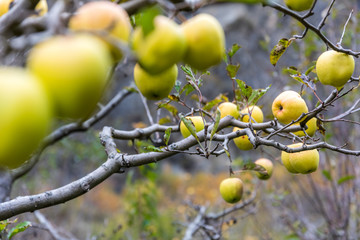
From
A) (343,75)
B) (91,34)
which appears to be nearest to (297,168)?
(343,75)

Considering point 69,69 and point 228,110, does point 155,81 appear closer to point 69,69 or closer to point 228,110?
point 69,69

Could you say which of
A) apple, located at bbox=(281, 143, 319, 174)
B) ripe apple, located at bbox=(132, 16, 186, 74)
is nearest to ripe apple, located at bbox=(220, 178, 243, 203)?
apple, located at bbox=(281, 143, 319, 174)

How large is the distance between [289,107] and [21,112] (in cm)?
67

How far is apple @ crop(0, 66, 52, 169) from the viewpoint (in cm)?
26

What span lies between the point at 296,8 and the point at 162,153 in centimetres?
40

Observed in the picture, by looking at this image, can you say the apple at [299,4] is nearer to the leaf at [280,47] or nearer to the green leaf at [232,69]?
the leaf at [280,47]

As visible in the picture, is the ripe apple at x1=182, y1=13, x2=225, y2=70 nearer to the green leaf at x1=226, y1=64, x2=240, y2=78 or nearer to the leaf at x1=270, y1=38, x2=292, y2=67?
the leaf at x1=270, y1=38, x2=292, y2=67

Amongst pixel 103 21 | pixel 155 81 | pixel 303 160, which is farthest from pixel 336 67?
pixel 103 21

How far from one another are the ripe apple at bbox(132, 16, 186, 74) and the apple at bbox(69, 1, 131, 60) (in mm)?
19

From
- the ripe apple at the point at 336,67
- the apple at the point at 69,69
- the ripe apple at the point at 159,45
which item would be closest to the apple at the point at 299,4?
the ripe apple at the point at 336,67

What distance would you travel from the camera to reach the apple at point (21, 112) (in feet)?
0.85

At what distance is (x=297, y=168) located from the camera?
2.79 feet

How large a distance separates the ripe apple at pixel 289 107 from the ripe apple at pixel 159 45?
0.53 metres

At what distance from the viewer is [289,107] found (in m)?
0.82
